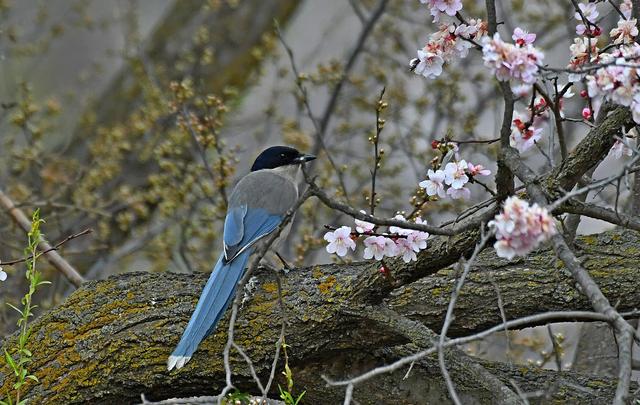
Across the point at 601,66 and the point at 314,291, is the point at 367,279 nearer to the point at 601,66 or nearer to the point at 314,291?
the point at 314,291

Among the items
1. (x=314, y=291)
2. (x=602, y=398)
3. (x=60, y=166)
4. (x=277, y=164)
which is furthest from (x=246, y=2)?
(x=602, y=398)

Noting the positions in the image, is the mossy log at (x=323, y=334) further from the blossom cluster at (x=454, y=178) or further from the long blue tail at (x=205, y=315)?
the blossom cluster at (x=454, y=178)

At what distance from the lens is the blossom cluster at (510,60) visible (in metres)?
2.72

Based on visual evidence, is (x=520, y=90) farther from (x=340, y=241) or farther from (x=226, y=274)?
(x=226, y=274)

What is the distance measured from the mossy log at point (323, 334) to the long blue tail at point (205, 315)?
0.08 m

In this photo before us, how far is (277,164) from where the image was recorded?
5812mm

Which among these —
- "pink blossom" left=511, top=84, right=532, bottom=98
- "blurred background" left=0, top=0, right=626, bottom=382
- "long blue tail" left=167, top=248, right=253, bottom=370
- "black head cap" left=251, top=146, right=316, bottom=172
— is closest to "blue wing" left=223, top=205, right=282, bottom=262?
"long blue tail" left=167, top=248, right=253, bottom=370

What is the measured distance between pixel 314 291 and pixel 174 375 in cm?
64

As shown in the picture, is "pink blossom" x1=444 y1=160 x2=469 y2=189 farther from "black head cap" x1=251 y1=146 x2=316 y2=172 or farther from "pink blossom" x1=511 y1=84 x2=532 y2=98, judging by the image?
"black head cap" x1=251 y1=146 x2=316 y2=172

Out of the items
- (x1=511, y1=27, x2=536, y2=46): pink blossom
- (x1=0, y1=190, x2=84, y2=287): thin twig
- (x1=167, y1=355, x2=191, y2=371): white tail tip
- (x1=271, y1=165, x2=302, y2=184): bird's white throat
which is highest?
(x1=271, y1=165, x2=302, y2=184): bird's white throat

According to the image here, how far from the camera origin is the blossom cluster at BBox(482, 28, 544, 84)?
2717 millimetres

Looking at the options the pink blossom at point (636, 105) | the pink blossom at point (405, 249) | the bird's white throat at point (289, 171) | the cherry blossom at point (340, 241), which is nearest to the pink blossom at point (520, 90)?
the pink blossom at point (636, 105)

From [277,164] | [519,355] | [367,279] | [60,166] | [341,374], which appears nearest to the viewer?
[367,279]

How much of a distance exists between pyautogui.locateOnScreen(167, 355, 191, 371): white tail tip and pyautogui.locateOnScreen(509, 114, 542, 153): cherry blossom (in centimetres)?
149
